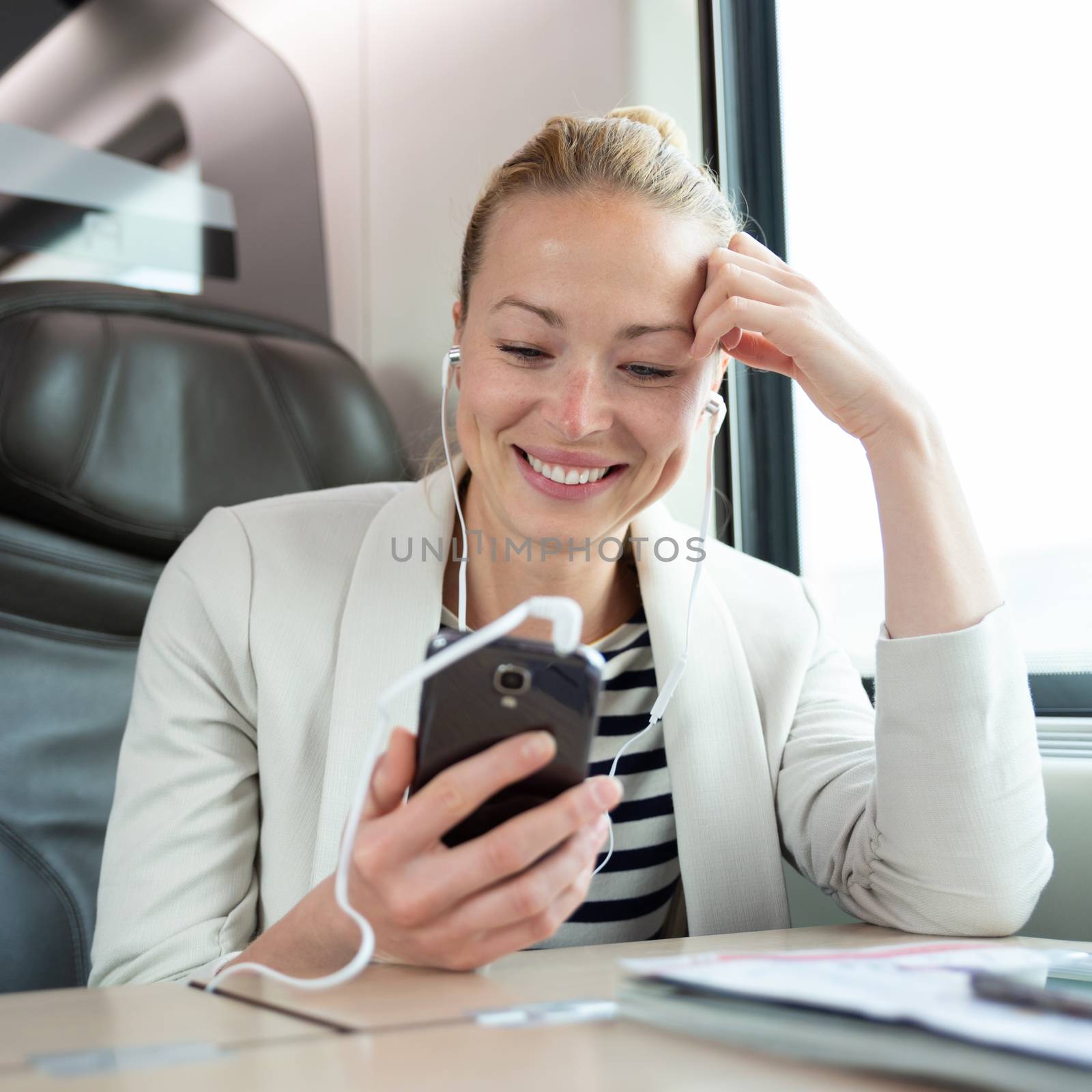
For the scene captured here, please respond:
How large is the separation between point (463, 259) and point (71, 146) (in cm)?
95

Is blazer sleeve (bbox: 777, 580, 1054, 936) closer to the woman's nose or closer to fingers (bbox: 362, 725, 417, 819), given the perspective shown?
the woman's nose

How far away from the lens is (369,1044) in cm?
48

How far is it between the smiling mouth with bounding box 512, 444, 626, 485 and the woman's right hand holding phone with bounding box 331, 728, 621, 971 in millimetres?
516

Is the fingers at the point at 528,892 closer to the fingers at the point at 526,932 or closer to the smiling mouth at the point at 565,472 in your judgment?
the fingers at the point at 526,932

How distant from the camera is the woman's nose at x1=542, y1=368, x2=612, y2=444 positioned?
1.02 metres

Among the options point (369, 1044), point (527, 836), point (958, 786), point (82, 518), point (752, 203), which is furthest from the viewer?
point (752, 203)

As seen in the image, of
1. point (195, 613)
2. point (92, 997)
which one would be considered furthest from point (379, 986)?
point (195, 613)

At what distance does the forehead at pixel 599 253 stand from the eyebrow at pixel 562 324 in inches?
0.4

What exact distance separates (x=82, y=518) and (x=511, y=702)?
93 centimetres

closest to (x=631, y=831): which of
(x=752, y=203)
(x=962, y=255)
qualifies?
(x=962, y=255)

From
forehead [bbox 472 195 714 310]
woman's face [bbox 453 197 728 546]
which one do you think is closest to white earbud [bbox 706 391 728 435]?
woman's face [bbox 453 197 728 546]

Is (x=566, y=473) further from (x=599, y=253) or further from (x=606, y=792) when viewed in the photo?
(x=606, y=792)

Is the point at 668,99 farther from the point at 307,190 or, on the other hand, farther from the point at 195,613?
the point at 195,613

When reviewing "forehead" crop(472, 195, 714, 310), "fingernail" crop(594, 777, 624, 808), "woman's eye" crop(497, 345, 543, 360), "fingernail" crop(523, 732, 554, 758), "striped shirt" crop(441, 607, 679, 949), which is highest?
"forehead" crop(472, 195, 714, 310)
